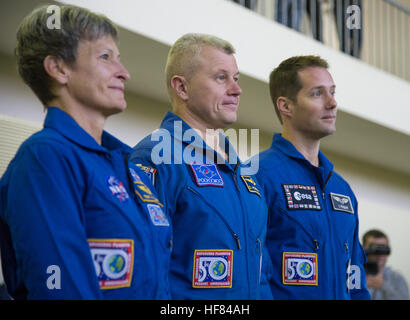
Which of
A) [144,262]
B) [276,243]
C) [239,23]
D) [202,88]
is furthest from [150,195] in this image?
[239,23]

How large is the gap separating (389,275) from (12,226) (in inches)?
183

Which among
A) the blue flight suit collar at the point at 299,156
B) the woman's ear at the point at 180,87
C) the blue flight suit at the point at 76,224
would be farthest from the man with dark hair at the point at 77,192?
the blue flight suit collar at the point at 299,156

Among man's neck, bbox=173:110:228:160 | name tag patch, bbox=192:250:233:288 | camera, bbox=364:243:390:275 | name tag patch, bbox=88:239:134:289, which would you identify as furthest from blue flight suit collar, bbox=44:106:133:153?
camera, bbox=364:243:390:275

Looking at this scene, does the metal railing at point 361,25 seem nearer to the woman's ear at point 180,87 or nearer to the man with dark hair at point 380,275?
the man with dark hair at point 380,275

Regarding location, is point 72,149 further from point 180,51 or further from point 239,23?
point 239,23

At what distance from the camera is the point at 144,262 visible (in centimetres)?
133

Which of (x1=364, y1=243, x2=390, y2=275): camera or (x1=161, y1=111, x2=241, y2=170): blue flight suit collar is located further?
(x1=364, y1=243, x2=390, y2=275): camera

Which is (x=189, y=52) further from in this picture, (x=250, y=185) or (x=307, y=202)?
(x=307, y=202)

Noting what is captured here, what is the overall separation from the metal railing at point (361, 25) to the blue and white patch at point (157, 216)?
3971 mm

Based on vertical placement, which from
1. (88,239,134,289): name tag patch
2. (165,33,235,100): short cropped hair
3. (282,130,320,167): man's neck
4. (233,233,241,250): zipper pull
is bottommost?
(88,239,134,289): name tag patch

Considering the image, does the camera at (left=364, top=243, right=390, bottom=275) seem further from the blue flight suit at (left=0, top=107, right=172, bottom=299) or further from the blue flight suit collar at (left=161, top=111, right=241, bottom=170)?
the blue flight suit at (left=0, top=107, right=172, bottom=299)

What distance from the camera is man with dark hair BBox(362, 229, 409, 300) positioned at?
4.60 meters

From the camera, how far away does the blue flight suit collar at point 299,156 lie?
2.26m
